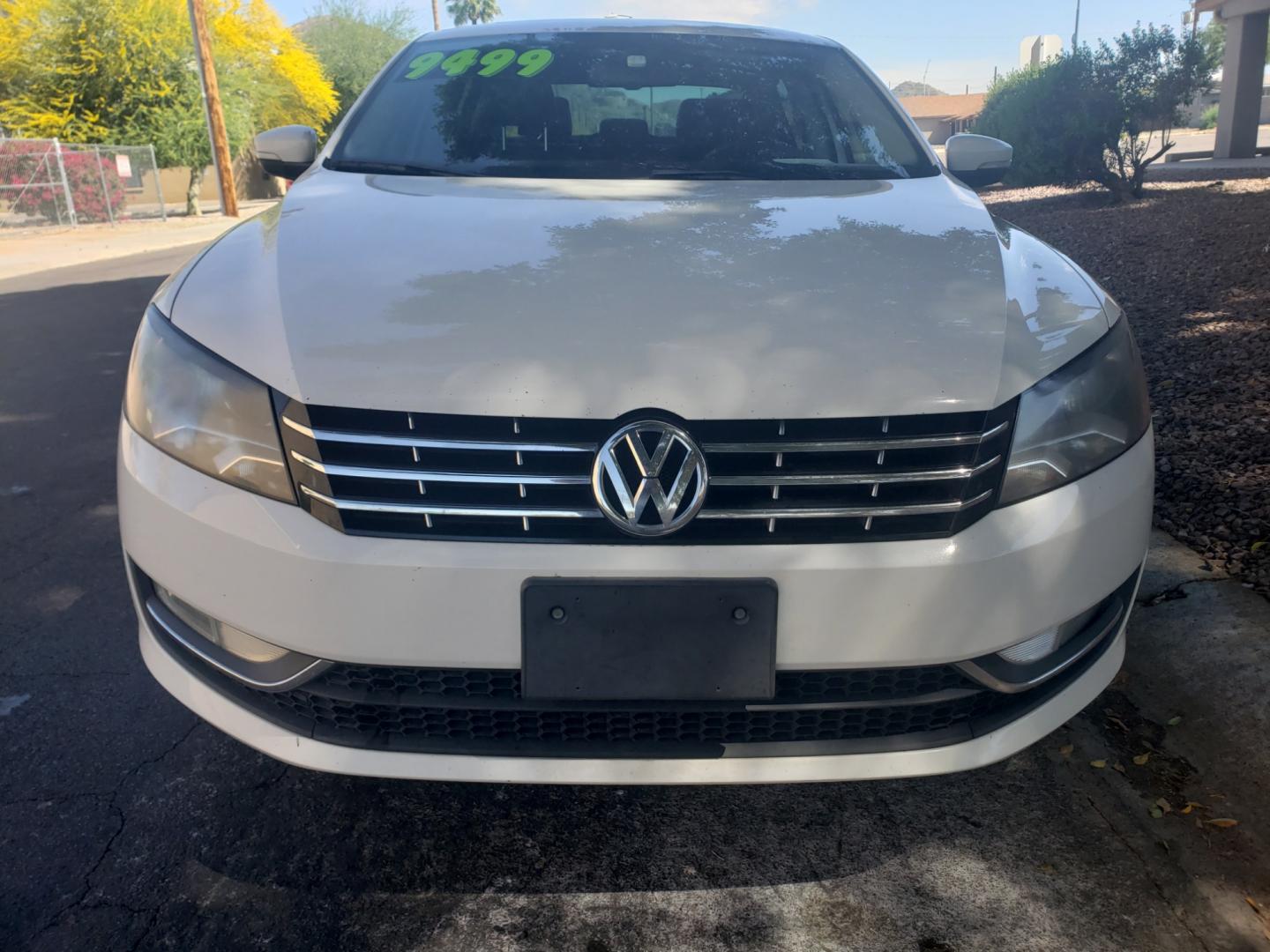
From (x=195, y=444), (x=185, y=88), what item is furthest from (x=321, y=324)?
(x=185, y=88)

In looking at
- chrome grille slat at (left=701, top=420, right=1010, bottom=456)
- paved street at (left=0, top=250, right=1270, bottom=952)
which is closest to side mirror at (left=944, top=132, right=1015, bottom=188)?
paved street at (left=0, top=250, right=1270, bottom=952)

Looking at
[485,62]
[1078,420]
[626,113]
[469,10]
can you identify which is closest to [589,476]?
[1078,420]

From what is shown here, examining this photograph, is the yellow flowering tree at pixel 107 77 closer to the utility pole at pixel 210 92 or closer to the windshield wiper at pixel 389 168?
the utility pole at pixel 210 92

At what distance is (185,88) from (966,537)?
29098 millimetres

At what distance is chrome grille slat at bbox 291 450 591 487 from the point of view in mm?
1664

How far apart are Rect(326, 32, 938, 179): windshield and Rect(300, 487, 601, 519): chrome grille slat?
1.36 meters

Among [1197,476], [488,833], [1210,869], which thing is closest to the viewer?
[1210,869]

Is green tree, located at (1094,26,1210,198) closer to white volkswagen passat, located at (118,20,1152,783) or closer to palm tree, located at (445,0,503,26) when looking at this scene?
white volkswagen passat, located at (118,20,1152,783)

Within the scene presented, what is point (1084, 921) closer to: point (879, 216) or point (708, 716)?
point (708, 716)

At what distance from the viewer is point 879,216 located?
235cm

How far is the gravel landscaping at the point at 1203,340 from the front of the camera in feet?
11.8

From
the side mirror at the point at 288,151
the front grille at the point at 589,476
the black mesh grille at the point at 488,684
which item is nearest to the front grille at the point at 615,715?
the black mesh grille at the point at 488,684

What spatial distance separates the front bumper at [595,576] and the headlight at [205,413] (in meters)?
0.03

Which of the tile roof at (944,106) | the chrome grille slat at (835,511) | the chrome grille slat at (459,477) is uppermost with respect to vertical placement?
the chrome grille slat at (459,477)
